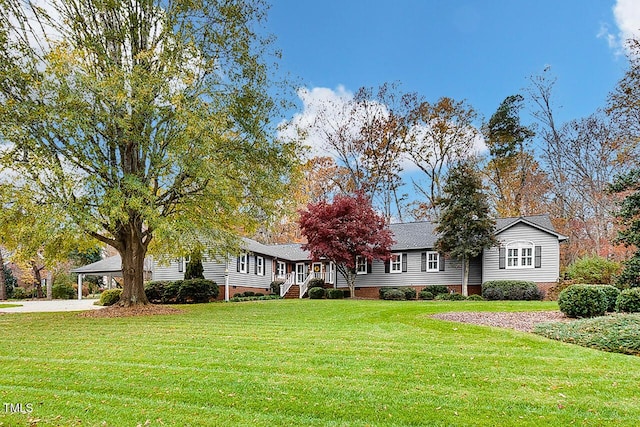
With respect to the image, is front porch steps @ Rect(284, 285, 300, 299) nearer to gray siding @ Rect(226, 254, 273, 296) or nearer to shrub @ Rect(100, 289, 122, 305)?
gray siding @ Rect(226, 254, 273, 296)

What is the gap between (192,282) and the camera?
74.8ft

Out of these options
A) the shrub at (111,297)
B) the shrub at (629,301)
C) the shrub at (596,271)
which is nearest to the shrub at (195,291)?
the shrub at (111,297)

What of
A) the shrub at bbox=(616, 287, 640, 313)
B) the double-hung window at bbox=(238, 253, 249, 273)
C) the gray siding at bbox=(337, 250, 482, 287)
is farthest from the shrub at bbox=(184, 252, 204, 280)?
the shrub at bbox=(616, 287, 640, 313)

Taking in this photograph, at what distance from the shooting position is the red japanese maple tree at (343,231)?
23094mm

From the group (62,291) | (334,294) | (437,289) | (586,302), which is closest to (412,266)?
(437,289)

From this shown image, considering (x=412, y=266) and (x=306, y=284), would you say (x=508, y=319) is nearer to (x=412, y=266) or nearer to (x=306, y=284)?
(x=412, y=266)

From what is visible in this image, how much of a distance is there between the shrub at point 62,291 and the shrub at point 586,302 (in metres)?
34.9

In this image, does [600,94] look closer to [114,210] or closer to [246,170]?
[246,170]

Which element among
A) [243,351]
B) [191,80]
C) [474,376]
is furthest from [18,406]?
[191,80]

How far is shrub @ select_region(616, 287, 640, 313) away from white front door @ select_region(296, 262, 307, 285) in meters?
21.0

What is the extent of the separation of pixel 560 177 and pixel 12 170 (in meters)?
31.5

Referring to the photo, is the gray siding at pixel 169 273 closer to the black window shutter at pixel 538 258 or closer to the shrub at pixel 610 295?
the black window shutter at pixel 538 258

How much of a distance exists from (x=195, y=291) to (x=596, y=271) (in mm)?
18991

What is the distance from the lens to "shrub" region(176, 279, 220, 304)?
2269 centimetres
